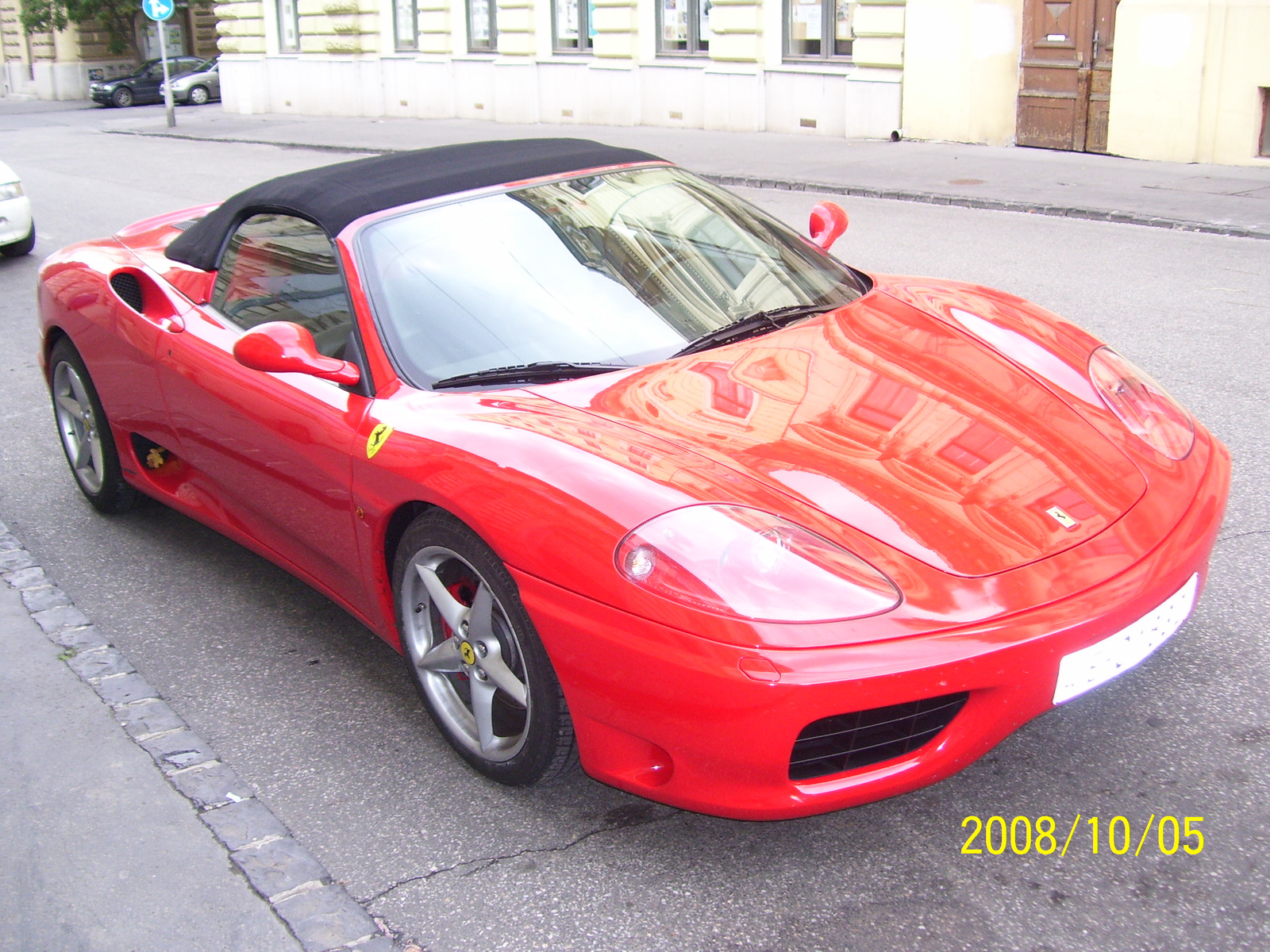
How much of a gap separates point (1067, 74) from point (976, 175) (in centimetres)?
255

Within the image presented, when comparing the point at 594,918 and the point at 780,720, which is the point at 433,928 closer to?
the point at 594,918

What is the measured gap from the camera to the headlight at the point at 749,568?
2.38 meters

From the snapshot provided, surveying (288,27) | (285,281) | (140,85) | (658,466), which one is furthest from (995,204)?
(140,85)

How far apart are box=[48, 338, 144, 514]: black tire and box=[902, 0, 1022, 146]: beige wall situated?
12783 mm

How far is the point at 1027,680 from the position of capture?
2.40 m

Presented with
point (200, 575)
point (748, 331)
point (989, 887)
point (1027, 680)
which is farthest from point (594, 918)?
point (200, 575)

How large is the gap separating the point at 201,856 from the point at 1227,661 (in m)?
2.54

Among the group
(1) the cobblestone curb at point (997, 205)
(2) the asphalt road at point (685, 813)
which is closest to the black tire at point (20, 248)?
(1) the cobblestone curb at point (997, 205)

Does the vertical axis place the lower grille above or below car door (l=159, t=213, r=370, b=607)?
below

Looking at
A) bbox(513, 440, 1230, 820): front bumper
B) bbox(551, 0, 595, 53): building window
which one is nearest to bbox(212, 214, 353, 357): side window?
bbox(513, 440, 1230, 820): front bumper

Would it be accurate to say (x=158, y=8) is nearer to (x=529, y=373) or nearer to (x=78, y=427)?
(x=78, y=427)

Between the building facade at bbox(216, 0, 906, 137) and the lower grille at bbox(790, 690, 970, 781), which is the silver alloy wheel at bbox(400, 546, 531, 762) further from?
the building facade at bbox(216, 0, 906, 137)

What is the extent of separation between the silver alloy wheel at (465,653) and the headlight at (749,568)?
421mm

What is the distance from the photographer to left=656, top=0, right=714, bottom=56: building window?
19203mm
